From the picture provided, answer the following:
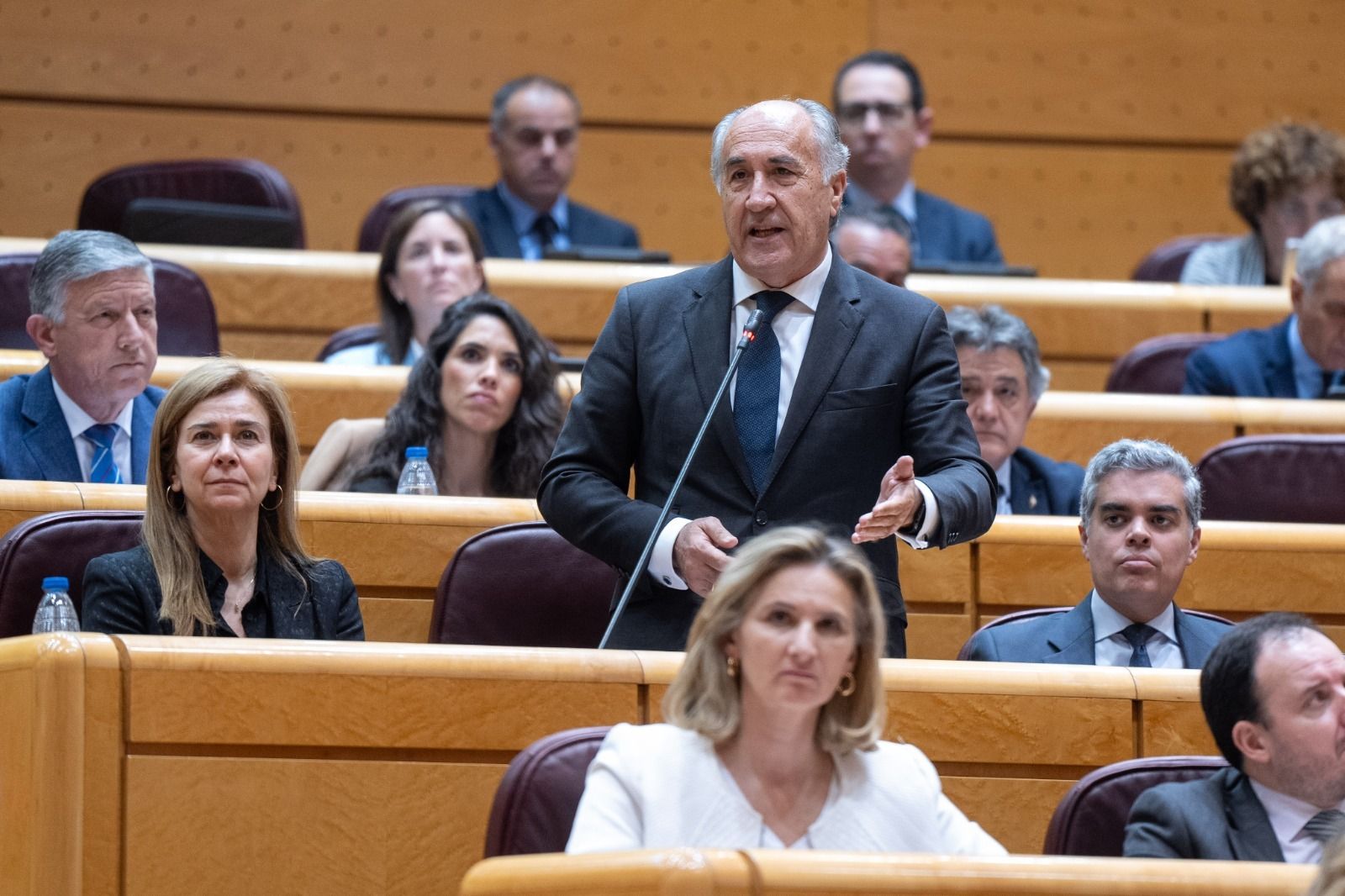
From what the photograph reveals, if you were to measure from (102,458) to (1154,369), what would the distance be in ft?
4.91

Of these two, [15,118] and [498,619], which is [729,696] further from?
[15,118]

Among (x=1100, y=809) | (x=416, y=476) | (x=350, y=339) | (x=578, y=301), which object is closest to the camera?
(x=1100, y=809)

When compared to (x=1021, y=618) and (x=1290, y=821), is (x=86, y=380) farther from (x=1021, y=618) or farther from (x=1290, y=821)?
(x=1290, y=821)

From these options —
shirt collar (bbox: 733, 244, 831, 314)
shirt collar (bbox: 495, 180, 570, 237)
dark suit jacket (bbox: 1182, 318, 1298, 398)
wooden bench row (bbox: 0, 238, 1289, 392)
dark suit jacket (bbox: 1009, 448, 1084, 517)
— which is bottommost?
dark suit jacket (bbox: 1009, 448, 1084, 517)

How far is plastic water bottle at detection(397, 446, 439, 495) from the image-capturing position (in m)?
2.25

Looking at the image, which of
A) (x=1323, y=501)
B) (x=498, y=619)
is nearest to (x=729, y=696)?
(x=498, y=619)

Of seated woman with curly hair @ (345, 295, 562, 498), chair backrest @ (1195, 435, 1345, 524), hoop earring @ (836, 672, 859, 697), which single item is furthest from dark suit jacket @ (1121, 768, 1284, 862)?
seated woman with curly hair @ (345, 295, 562, 498)

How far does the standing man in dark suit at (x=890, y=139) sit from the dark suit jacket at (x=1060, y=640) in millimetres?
1390

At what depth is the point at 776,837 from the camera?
1.30 meters

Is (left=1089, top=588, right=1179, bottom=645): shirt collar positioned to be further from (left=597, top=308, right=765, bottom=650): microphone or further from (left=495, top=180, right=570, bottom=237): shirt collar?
(left=495, top=180, right=570, bottom=237): shirt collar

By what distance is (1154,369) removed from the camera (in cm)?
281

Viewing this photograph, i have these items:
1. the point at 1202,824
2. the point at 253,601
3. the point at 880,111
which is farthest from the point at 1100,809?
the point at 880,111

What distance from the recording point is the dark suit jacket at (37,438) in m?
2.10

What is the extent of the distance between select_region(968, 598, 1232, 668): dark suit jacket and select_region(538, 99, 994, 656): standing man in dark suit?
0.53ft
